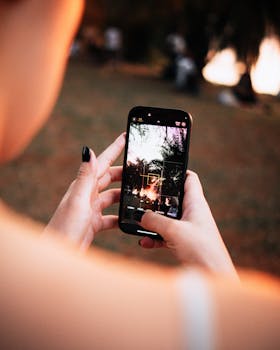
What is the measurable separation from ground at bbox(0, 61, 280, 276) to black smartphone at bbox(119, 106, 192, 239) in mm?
108

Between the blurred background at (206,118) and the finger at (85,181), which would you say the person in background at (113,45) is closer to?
the blurred background at (206,118)

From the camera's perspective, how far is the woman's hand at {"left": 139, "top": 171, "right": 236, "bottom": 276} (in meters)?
0.71

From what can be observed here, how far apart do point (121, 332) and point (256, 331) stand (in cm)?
7

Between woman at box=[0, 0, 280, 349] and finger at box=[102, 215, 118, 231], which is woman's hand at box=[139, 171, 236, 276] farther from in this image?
woman at box=[0, 0, 280, 349]

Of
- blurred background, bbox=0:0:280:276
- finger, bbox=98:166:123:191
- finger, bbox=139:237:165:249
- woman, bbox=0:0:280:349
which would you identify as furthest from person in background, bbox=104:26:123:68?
woman, bbox=0:0:280:349

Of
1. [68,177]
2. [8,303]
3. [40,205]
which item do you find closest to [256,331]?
[8,303]

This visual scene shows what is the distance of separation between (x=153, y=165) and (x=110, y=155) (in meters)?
0.08

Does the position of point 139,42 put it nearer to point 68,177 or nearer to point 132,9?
point 132,9

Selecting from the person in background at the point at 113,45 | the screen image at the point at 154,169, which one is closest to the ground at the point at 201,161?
the screen image at the point at 154,169

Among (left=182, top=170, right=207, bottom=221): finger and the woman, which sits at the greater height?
(left=182, top=170, right=207, bottom=221): finger

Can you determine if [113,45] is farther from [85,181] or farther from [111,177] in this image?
[85,181]

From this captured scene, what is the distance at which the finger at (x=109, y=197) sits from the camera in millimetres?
958

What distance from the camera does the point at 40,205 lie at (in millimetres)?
2965

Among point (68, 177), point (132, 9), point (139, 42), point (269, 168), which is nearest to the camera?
point (68, 177)
